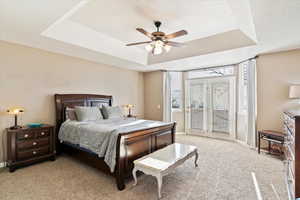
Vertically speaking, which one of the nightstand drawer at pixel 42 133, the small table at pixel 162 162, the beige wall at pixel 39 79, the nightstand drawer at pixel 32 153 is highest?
the beige wall at pixel 39 79

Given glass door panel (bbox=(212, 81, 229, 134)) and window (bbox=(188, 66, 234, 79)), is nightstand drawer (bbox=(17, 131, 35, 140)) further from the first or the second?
glass door panel (bbox=(212, 81, 229, 134))

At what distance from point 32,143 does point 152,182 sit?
2570 mm

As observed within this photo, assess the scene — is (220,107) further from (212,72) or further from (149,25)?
(149,25)

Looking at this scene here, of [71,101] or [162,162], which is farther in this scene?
[71,101]

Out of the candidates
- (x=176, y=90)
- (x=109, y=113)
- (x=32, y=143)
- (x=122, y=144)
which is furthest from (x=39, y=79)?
(x=176, y=90)

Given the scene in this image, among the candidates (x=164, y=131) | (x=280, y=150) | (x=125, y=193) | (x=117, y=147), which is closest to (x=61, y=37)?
(x=117, y=147)

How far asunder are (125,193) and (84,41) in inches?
126

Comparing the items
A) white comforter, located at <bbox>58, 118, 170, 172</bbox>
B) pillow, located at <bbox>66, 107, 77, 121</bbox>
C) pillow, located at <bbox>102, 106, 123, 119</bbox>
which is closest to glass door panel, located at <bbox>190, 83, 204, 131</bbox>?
pillow, located at <bbox>102, 106, 123, 119</bbox>

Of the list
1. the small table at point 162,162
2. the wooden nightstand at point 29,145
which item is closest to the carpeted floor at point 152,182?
the wooden nightstand at point 29,145

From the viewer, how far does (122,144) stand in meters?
2.41

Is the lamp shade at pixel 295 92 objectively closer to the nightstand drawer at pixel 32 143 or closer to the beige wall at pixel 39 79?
the beige wall at pixel 39 79

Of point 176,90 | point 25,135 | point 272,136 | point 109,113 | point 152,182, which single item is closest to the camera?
point 152,182

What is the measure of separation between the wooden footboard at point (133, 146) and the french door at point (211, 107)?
9.26ft

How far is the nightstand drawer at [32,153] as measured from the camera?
2.98 metres
